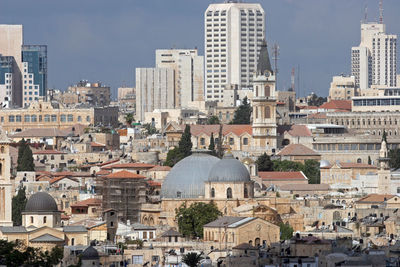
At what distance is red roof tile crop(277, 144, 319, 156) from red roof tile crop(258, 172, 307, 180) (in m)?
12.4

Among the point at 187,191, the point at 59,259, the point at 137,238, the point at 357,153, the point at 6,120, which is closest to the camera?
the point at 59,259

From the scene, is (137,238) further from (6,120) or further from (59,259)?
(6,120)

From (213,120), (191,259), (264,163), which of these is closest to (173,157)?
(264,163)

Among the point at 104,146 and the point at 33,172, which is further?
the point at 104,146

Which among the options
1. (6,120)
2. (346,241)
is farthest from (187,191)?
(6,120)

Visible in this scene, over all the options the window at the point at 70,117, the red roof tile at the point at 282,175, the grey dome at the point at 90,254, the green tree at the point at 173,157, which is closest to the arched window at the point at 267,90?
the green tree at the point at 173,157

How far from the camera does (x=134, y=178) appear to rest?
114562 millimetres

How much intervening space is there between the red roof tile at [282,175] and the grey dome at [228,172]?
2047 cm

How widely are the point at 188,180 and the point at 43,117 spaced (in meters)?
73.8

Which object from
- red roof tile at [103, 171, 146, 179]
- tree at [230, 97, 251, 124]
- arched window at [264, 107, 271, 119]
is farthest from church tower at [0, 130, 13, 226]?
tree at [230, 97, 251, 124]

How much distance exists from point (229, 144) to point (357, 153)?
10219 millimetres

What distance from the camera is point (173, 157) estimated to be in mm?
139375

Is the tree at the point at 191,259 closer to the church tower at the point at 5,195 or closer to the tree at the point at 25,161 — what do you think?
the church tower at the point at 5,195

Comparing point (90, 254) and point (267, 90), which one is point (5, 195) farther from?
point (267, 90)
